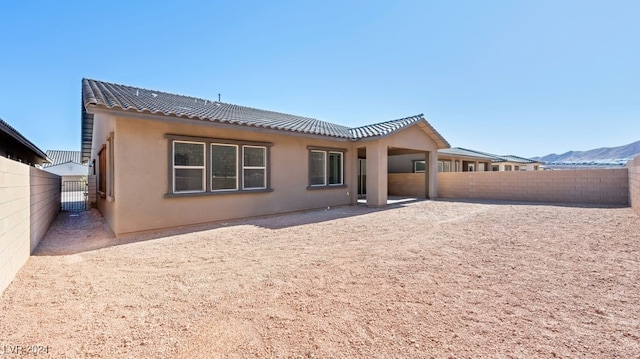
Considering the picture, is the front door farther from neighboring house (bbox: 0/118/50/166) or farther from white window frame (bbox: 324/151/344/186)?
neighboring house (bbox: 0/118/50/166)

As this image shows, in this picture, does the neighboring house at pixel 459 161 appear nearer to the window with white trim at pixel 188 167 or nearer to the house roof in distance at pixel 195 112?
the house roof in distance at pixel 195 112

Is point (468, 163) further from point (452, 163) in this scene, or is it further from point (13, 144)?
point (13, 144)

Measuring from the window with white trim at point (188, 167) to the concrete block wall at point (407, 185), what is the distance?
1268cm

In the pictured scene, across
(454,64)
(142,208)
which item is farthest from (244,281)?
(454,64)

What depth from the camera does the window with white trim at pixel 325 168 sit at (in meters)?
11.5

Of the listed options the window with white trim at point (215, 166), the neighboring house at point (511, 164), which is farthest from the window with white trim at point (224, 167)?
the neighboring house at point (511, 164)

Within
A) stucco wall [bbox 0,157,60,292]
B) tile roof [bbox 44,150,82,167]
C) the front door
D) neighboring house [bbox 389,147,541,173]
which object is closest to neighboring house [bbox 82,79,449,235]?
stucco wall [bbox 0,157,60,292]

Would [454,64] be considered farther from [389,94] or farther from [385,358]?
[385,358]

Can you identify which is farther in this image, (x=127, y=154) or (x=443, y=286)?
(x=127, y=154)

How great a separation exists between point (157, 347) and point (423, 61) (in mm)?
14861

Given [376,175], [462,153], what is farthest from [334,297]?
[462,153]

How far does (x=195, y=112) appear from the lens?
9078 mm

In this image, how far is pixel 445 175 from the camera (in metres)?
16.7

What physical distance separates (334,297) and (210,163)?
6.37 metres
